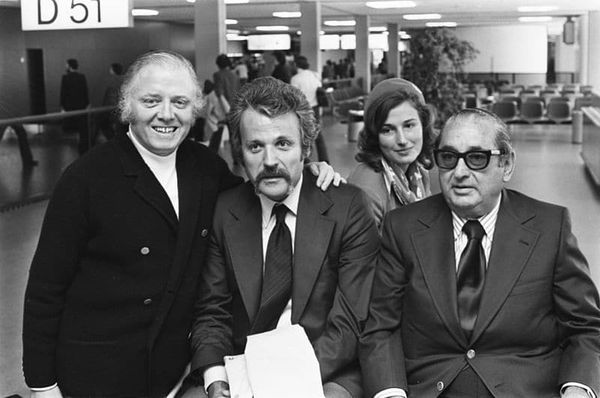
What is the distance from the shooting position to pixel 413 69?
57.6ft

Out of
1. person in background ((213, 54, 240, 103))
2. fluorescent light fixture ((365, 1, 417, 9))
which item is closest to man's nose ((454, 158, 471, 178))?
person in background ((213, 54, 240, 103))

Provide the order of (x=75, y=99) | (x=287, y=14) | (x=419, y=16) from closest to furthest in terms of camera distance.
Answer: (x=75, y=99)
(x=287, y=14)
(x=419, y=16)

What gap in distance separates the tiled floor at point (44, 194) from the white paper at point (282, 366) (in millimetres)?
2510

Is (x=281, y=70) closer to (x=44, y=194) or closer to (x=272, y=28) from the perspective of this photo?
(x=44, y=194)

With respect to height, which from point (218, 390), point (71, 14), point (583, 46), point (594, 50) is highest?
point (583, 46)

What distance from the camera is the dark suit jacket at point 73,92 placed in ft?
42.4

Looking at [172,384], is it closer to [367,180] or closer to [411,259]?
[411,259]

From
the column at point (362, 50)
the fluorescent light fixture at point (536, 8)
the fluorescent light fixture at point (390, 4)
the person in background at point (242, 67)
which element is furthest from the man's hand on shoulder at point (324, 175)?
the column at point (362, 50)

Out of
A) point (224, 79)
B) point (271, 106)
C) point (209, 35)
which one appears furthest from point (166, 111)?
point (209, 35)

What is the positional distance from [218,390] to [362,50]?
2380 cm

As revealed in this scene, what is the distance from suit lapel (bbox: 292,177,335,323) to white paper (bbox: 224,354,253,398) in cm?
22

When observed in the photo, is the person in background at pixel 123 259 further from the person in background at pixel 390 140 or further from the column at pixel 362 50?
the column at pixel 362 50

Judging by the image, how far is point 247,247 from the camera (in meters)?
2.75

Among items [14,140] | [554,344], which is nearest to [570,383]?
[554,344]
